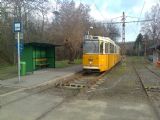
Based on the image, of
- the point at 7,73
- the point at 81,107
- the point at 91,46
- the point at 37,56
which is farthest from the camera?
the point at 37,56

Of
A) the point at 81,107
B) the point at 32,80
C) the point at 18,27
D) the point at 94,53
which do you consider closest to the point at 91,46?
the point at 94,53

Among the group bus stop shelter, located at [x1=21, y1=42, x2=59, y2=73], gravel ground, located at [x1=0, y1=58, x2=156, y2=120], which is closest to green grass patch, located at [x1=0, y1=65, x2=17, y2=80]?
bus stop shelter, located at [x1=21, y1=42, x2=59, y2=73]

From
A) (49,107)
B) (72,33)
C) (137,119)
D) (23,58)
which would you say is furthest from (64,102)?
(72,33)

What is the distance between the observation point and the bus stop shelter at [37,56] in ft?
90.1

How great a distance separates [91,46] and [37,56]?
4.73m

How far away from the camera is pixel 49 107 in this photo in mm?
11891

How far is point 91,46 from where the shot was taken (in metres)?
28.9

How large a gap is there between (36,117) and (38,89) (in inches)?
288

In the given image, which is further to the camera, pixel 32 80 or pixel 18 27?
pixel 32 80

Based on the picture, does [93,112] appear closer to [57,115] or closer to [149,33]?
[57,115]

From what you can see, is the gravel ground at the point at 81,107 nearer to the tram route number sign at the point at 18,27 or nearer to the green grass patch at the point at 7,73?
the tram route number sign at the point at 18,27

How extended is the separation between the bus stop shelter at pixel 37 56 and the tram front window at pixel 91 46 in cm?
335

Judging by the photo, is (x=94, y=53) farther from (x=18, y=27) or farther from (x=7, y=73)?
(x=18, y=27)

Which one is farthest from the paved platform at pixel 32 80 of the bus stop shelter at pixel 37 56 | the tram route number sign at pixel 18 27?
the tram route number sign at pixel 18 27
